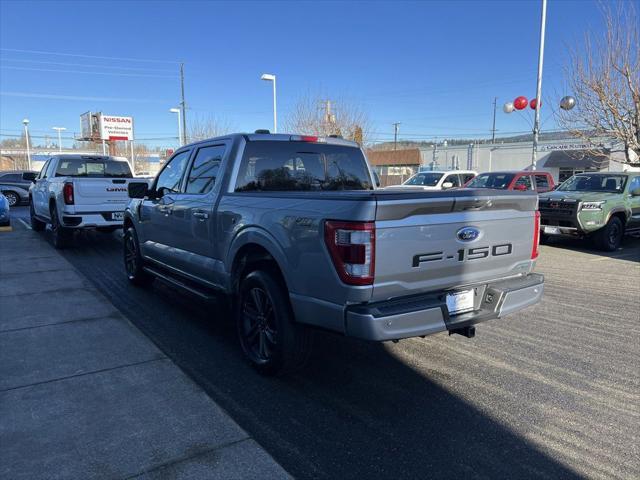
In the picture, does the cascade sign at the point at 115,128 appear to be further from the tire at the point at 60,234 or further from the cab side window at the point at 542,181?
the cab side window at the point at 542,181

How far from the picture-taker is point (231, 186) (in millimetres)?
4559

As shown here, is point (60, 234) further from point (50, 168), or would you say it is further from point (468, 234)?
point (468, 234)

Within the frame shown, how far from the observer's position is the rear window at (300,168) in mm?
4680

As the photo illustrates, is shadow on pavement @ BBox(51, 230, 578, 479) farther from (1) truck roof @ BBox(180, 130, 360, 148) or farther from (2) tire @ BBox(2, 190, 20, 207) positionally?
(2) tire @ BBox(2, 190, 20, 207)

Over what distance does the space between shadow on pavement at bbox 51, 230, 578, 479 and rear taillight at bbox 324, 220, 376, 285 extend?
3.37 feet

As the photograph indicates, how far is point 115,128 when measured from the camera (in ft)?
163

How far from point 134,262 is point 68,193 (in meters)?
3.46

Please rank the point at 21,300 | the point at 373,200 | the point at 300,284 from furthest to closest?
the point at 21,300 < the point at 300,284 < the point at 373,200

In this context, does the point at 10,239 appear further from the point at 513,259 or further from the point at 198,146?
the point at 513,259

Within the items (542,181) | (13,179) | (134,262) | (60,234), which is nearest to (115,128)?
(13,179)

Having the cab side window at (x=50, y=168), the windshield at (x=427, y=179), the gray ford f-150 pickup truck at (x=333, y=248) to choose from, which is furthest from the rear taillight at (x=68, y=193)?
the windshield at (x=427, y=179)

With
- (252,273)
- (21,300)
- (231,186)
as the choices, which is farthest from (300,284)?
(21,300)

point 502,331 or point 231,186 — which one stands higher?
point 231,186

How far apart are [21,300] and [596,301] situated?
24.8 ft
